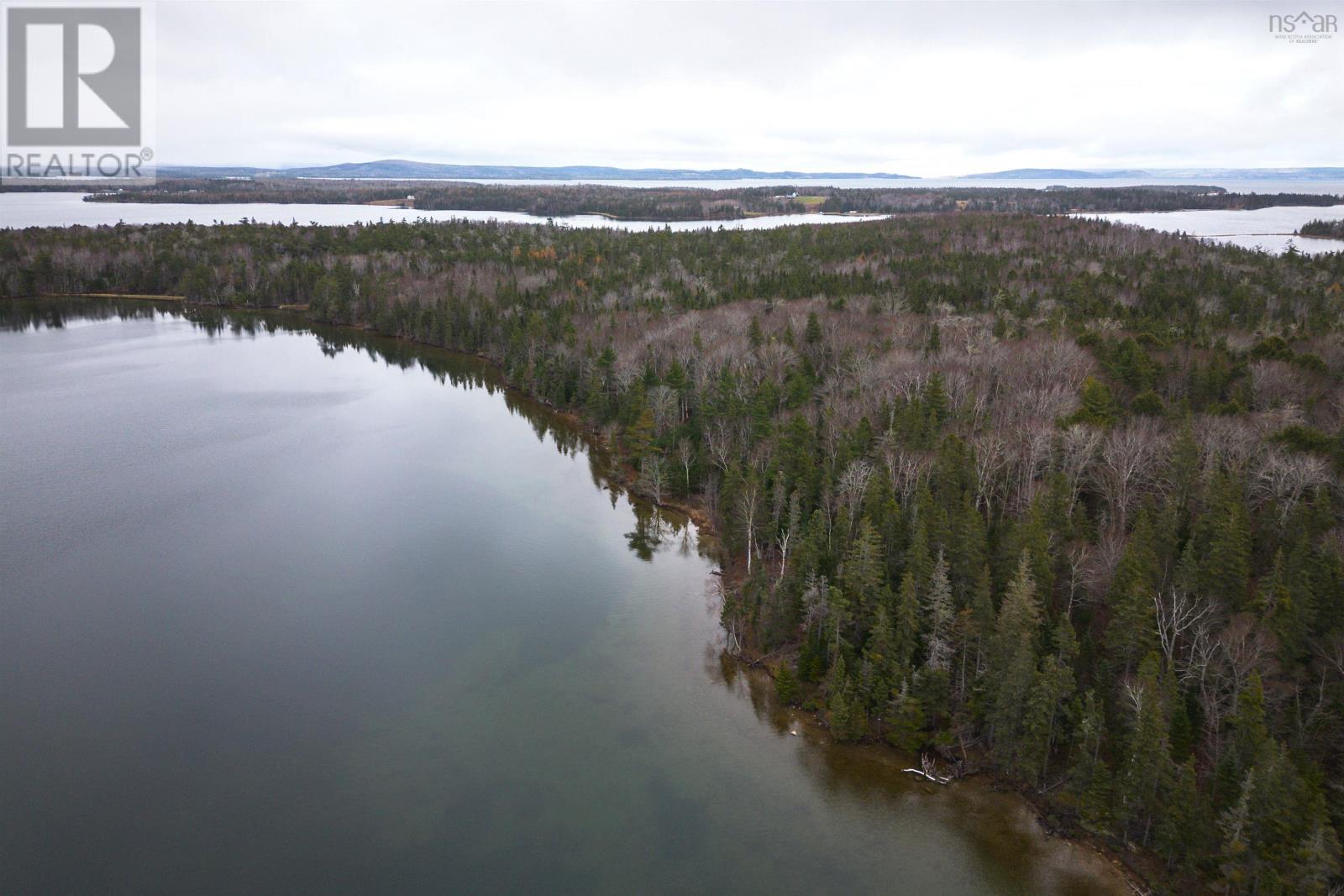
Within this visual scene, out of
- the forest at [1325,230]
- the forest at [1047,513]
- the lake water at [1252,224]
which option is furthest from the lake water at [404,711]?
the forest at [1325,230]

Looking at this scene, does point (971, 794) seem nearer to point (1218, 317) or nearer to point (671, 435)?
point (671, 435)

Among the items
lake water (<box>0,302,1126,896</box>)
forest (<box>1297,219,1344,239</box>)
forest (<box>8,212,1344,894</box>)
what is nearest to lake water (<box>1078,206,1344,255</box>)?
forest (<box>1297,219,1344,239</box>)

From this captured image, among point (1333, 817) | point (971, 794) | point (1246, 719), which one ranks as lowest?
point (971, 794)

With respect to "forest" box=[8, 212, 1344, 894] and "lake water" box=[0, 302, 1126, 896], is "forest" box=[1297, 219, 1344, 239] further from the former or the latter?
"lake water" box=[0, 302, 1126, 896]

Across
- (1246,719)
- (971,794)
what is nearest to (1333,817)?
(1246,719)

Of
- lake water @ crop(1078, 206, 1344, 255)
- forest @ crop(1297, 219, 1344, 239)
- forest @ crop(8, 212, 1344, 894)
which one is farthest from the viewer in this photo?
forest @ crop(1297, 219, 1344, 239)

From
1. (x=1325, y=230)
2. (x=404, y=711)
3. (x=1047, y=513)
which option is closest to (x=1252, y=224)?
(x=1325, y=230)

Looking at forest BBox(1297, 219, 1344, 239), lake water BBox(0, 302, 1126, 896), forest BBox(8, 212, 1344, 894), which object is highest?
forest BBox(1297, 219, 1344, 239)
